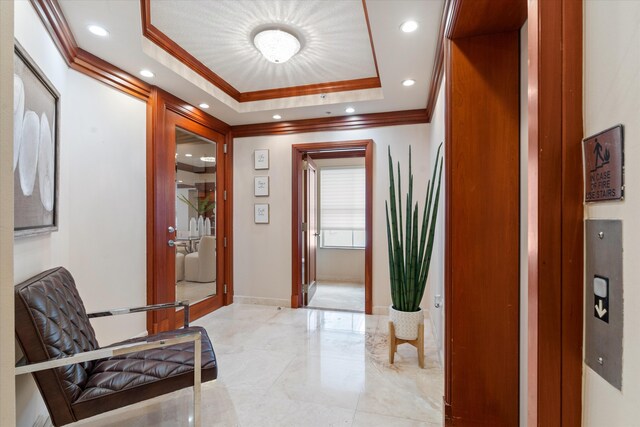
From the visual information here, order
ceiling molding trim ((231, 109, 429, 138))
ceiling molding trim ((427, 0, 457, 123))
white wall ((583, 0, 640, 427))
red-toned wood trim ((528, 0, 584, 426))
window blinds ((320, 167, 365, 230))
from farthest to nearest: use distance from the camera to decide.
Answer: window blinds ((320, 167, 365, 230))
ceiling molding trim ((231, 109, 429, 138))
ceiling molding trim ((427, 0, 457, 123))
red-toned wood trim ((528, 0, 584, 426))
white wall ((583, 0, 640, 427))

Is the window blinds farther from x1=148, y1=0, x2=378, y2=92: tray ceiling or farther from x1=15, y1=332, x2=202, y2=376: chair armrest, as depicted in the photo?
x1=15, y1=332, x2=202, y2=376: chair armrest

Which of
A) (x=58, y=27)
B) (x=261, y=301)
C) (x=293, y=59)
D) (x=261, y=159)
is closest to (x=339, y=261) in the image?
Result: (x=261, y=301)

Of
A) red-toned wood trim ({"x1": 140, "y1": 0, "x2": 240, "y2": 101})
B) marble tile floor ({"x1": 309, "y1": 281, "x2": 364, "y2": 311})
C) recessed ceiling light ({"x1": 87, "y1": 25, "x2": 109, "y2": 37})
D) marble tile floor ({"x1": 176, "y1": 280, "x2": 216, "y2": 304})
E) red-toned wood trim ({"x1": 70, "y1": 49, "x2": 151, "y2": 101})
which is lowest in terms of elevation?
marble tile floor ({"x1": 309, "y1": 281, "x2": 364, "y2": 311})

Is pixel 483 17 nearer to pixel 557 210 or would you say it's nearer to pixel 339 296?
pixel 557 210

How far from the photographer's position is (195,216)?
340 centimetres

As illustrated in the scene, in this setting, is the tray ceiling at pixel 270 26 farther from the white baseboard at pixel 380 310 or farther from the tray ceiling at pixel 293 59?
the white baseboard at pixel 380 310

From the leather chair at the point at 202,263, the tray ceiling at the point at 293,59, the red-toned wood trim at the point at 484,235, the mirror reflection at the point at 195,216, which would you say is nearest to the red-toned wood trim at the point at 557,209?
the red-toned wood trim at the point at 484,235

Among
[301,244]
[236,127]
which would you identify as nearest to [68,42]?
[236,127]

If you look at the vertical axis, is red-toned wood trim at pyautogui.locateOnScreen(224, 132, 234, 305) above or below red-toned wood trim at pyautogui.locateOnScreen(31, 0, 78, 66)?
below

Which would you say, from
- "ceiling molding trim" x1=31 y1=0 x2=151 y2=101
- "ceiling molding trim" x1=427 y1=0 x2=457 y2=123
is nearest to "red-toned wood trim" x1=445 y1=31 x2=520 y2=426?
"ceiling molding trim" x1=427 y1=0 x2=457 y2=123

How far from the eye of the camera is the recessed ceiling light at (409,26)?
6.14 ft

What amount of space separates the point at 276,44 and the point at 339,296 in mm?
3468

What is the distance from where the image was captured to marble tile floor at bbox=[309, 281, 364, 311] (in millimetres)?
4066

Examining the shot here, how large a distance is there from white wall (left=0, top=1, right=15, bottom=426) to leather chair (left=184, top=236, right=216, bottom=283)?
273cm
